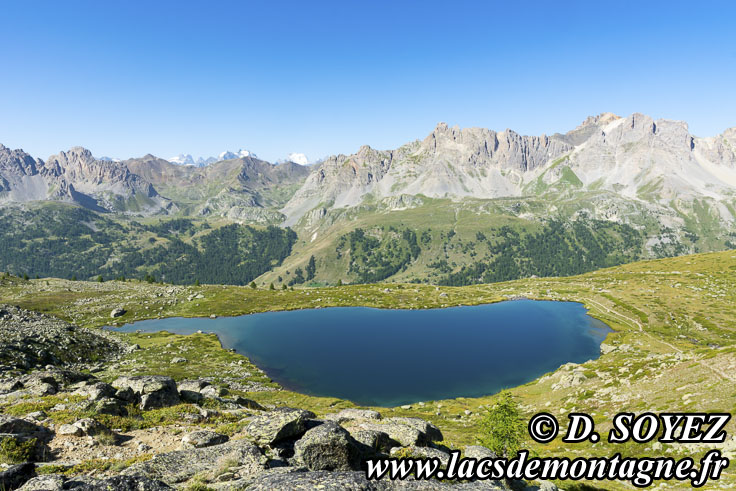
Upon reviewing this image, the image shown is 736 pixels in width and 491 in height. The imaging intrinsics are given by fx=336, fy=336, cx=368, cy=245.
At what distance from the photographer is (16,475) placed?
13.4 meters

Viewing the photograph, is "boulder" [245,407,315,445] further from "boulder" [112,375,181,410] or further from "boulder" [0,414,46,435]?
"boulder" [112,375,181,410]

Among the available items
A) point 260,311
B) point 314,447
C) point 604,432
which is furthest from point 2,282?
point 604,432

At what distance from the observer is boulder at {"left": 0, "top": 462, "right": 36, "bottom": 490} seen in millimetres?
12734

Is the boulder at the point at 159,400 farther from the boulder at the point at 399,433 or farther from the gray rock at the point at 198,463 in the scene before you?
the boulder at the point at 399,433

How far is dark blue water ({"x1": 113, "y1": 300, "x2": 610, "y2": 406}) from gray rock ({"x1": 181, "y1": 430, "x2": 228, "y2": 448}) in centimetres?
5976

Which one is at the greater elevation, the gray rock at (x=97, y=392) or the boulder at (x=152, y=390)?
the gray rock at (x=97, y=392)

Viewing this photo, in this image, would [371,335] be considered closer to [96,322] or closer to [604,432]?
[604,432]

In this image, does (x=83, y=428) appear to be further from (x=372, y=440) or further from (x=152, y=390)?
(x=372, y=440)

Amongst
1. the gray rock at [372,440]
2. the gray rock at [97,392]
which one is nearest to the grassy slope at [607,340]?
the gray rock at [372,440]

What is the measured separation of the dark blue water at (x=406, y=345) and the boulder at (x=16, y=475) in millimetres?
69049

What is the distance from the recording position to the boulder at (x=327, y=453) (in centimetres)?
1742

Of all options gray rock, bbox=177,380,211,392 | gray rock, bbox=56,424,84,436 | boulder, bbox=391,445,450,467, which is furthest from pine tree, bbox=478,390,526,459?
gray rock, bbox=177,380,211,392

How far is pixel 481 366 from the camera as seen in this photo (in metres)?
97.4

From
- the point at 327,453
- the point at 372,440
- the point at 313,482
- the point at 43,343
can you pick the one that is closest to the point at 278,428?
the point at 327,453
